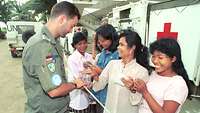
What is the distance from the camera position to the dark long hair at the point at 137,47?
215cm

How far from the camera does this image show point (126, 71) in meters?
2.14

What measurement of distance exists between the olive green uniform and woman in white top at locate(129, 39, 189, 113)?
22.5 inches

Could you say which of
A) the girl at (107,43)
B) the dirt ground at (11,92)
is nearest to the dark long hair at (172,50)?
the girl at (107,43)

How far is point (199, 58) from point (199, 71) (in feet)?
0.51

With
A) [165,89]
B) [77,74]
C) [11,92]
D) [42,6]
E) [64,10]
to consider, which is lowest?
[11,92]

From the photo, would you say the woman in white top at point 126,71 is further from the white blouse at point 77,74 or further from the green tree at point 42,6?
the green tree at point 42,6

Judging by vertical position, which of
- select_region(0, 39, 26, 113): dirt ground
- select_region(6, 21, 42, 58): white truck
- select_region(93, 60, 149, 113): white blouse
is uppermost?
select_region(93, 60, 149, 113): white blouse

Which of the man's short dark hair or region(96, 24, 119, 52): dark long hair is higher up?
the man's short dark hair

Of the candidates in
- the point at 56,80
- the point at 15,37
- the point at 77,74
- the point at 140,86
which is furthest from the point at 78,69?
the point at 15,37

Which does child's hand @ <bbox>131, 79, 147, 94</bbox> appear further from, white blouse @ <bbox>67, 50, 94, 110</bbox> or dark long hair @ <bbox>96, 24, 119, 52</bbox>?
white blouse @ <bbox>67, 50, 94, 110</bbox>

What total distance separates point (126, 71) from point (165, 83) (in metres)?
0.40

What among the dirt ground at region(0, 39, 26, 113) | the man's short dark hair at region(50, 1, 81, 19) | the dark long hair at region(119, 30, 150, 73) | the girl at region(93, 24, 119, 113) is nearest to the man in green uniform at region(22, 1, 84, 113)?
the man's short dark hair at region(50, 1, 81, 19)

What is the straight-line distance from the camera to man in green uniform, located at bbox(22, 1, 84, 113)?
72.1 inches

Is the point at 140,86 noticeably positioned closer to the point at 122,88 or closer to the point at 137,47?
the point at 122,88
